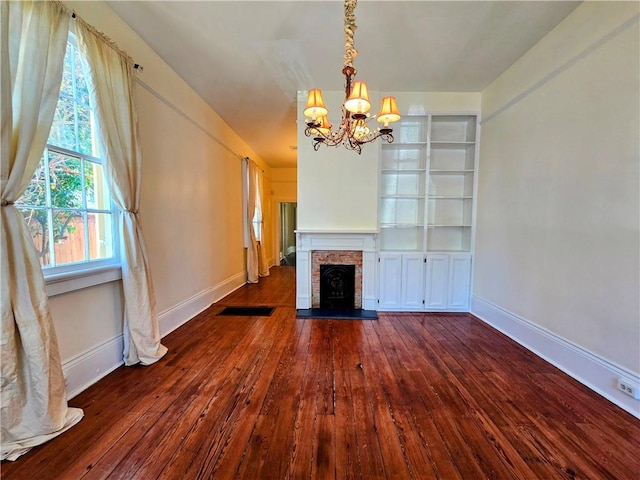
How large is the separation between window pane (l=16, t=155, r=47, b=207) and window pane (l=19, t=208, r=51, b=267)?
0.04 metres

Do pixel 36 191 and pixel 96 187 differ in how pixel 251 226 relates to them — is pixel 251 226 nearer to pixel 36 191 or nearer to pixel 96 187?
pixel 96 187

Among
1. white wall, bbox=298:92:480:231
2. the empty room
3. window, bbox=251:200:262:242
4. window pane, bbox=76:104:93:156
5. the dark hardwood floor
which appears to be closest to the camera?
the dark hardwood floor

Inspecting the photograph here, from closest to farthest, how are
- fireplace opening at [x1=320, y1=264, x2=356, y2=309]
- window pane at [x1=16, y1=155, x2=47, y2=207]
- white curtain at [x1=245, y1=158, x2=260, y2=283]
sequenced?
window pane at [x1=16, y1=155, x2=47, y2=207] < fireplace opening at [x1=320, y1=264, x2=356, y2=309] < white curtain at [x1=245, y1=158, x2=260, y2=283]

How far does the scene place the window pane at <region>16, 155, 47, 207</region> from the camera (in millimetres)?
1662

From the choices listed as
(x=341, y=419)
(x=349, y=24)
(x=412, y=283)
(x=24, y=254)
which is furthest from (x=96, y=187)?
(x=412, y=283)

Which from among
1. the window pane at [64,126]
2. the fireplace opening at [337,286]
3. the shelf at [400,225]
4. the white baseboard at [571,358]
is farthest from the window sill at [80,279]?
the white baseboard at [571,358]

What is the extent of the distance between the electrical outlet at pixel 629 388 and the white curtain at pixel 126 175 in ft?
11.9

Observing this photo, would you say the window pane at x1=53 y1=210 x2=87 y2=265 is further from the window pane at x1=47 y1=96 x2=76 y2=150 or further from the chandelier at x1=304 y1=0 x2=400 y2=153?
the chandelier at x1=304 y1=0 x2=400 y2=153

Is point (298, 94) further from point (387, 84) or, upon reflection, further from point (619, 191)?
point (619, 191)

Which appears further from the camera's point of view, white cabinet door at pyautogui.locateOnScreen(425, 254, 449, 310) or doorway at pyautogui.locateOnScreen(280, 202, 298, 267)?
doorway at pyautogui.locateOnScreen(280, 202, 298, 267)

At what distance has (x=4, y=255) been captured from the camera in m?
1.42

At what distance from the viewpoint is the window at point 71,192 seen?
177 centimetres

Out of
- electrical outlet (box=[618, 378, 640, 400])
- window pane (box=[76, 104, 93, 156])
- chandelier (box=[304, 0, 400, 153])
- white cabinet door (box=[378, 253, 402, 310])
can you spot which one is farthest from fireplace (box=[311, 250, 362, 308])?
window pane (box=[76, 104, 93, 156])

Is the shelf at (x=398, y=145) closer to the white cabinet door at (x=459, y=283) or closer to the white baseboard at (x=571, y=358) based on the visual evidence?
the white cabinet door at (x=459, y=283)
